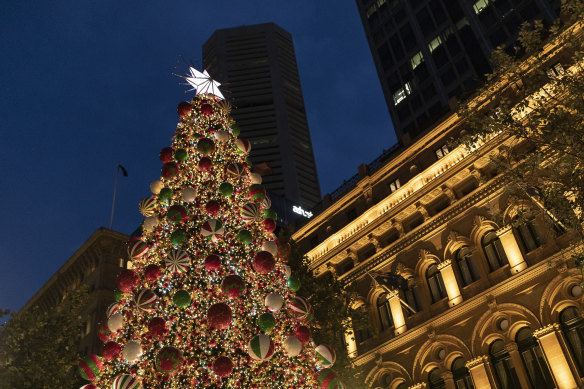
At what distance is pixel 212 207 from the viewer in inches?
520

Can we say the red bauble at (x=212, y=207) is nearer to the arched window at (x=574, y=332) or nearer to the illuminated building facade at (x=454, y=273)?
the illuminated building facade at (x=454, y=273)

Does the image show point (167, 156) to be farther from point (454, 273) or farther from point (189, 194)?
point (454, 273)

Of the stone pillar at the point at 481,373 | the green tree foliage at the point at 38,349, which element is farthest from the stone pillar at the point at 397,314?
the green tree foliage at the point at 38,349

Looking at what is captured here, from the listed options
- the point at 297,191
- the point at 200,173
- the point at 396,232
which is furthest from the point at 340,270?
the point at 297,191

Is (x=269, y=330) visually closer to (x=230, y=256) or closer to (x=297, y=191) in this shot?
(x=230, y=256)

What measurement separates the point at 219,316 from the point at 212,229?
2463 mm

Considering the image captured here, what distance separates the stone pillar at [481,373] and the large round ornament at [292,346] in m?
9.98

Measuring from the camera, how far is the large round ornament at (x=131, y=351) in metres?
11.6

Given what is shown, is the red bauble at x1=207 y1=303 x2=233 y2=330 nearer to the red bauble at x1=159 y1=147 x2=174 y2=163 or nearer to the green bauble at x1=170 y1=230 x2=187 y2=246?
the green bauble at x1=170 y1=230 x2=187 y2=246

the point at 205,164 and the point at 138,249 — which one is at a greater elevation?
the point at 205,164

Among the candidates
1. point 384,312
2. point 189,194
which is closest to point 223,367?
point 189,194

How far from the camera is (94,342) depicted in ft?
121

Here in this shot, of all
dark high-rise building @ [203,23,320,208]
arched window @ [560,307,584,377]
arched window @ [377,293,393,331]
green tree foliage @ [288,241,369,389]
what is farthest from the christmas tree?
dark high-rise building @ [203,23,320,208]

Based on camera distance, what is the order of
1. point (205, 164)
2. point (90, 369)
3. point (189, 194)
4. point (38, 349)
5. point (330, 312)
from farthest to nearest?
point (330, 312), point (38, 349), point (205, 164), point (189, 194), point (90, 369)
